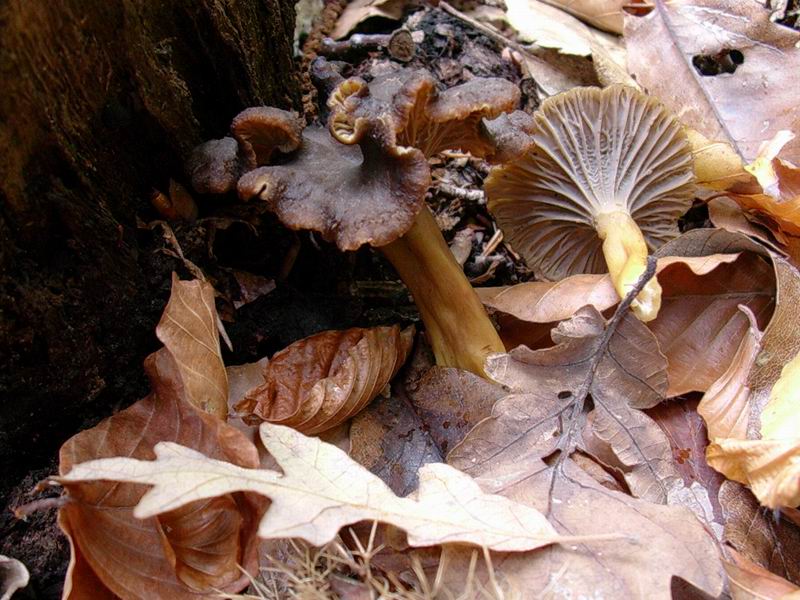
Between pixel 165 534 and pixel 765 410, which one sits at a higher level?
pixel 165 534

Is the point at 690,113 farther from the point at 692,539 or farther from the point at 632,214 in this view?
the point at 692,539

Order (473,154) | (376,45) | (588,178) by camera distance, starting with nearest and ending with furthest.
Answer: (473,154) → (588,178) → (376,45)

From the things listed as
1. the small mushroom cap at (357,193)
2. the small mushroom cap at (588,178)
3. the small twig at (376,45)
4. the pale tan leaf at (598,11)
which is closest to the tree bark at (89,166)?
the small mushroom cap at (357,193)

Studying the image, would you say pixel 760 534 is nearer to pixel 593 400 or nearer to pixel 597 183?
Answer: pixel 593 400

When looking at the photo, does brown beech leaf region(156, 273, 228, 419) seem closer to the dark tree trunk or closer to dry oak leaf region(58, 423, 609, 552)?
the dark tree trunk

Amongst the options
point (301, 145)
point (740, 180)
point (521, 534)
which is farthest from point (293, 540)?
point (740, 180)

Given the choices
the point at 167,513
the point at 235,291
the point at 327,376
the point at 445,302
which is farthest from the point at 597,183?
the point at 167,513
